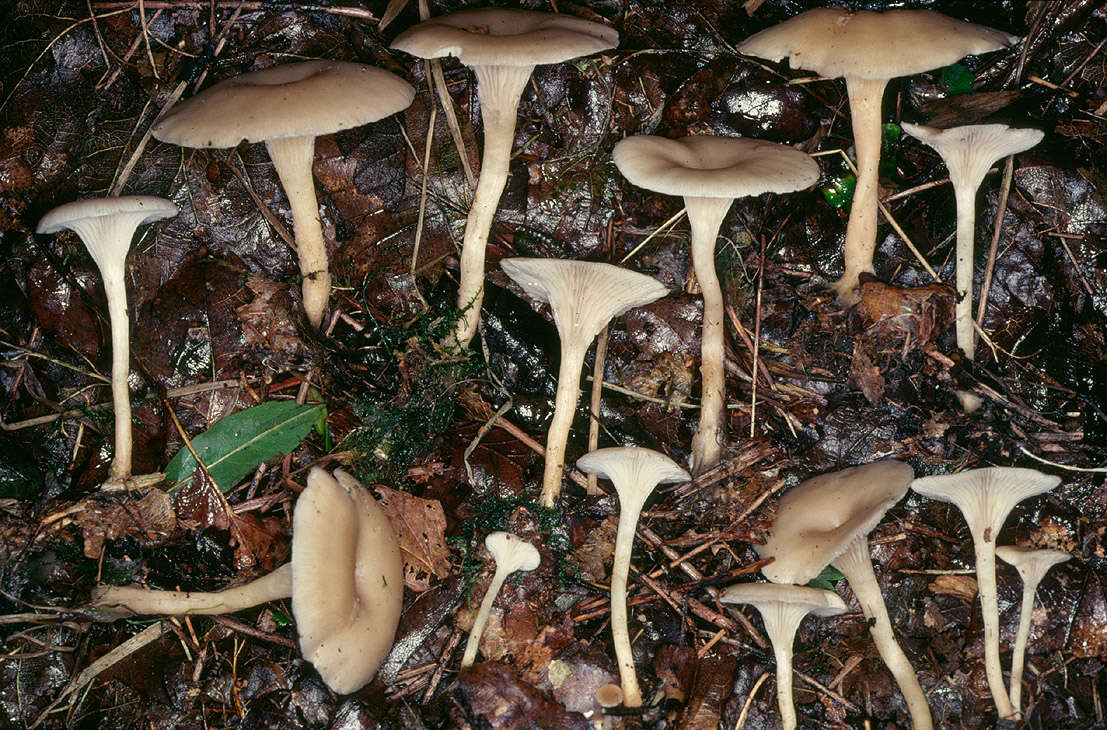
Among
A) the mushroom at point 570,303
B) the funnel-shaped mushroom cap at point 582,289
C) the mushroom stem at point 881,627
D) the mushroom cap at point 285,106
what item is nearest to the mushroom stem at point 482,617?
the mushroom at point 570,303

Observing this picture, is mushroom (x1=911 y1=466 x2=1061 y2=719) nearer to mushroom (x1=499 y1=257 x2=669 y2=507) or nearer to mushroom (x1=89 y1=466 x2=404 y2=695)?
mushroom (x1=499 y1=257 x2=669 y2=507)

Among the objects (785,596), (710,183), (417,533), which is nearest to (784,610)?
(785,596)

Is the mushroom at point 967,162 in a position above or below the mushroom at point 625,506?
above

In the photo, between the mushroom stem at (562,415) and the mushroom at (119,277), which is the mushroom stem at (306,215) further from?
the mushroom stem at (562,415)

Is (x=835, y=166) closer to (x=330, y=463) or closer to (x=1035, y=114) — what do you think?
(x=1035, y=114)

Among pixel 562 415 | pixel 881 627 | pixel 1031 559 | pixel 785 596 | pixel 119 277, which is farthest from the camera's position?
pixel 562 415

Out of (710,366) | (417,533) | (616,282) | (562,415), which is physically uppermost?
(616,282)

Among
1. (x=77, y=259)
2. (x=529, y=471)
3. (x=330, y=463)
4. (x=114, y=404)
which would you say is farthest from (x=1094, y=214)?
(x=77, y=259)

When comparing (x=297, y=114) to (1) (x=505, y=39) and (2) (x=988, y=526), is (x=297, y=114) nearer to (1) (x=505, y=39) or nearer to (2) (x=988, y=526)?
(1) (x=505, y=39)
